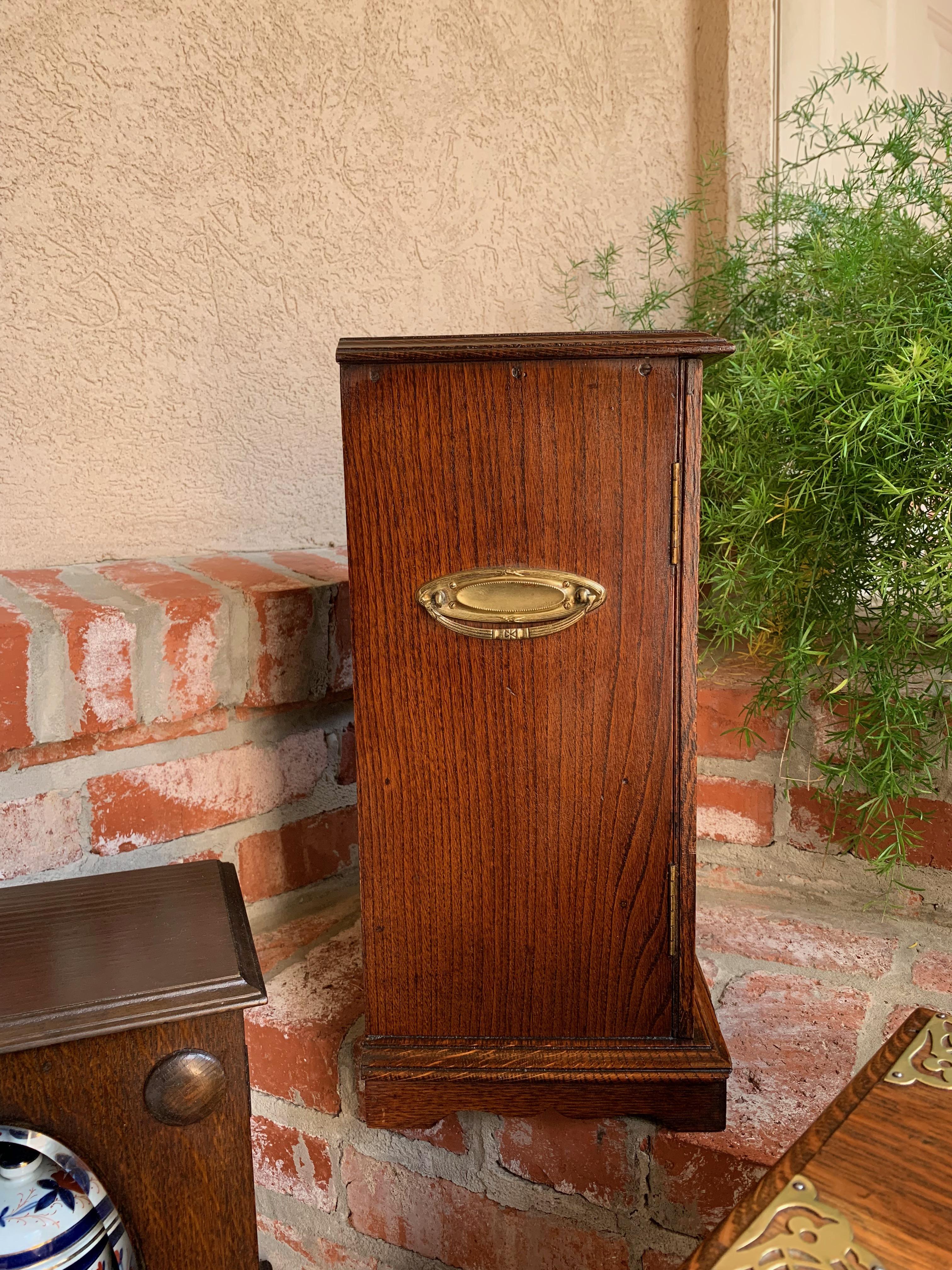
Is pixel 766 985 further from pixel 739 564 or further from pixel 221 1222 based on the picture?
pixel 221 1222

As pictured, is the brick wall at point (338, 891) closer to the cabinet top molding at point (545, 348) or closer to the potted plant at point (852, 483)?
the potted plant at point (852, 483)

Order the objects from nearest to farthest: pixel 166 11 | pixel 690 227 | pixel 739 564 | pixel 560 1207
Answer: pixel 560 1207
pixel 739 564
pixel 166 11
pixel 690 227

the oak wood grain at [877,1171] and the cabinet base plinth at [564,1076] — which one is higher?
the oak wood grain at [877,1171]

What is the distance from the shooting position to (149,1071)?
636 millimetres

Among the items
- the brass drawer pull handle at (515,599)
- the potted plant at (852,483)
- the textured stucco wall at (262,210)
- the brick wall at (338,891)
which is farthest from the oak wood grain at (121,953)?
the potted plant at (852,483)

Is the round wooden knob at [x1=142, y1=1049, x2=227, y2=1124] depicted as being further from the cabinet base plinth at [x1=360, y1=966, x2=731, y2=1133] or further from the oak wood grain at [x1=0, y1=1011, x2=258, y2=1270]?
the cabinet base plinth at [x1=360, y1=966, x2=731, y2=1133]

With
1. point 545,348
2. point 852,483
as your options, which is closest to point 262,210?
point 545,348

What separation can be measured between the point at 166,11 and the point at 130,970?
100 cm

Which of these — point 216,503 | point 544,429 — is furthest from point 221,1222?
point 216,503

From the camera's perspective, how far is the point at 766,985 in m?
0.93

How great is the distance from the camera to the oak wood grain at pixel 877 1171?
0.41 metres

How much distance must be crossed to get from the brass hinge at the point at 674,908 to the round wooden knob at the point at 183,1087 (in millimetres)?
352

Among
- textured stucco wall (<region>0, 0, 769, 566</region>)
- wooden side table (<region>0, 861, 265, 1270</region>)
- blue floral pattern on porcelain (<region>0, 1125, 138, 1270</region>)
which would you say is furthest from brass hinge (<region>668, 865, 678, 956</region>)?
textured stucco wall (<region>0, 0, 769, 566</region>)

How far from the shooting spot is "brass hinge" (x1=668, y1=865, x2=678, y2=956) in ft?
2.33
